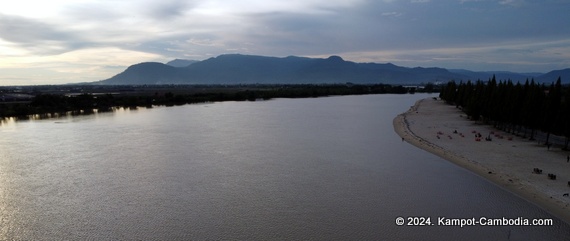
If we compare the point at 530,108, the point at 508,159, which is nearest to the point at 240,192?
the point at 508,159

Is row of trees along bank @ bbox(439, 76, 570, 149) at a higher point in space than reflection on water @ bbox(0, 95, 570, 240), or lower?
higher

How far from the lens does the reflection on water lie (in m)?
13.1

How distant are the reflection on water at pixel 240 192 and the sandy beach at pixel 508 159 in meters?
0.84

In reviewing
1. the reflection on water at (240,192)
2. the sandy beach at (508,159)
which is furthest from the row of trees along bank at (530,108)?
the reflection on water at (240,192)

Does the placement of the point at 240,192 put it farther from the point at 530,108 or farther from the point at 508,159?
the point at 530,108

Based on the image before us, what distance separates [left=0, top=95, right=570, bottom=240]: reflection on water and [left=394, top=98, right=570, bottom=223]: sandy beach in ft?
2.76

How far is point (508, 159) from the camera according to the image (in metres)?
21.4

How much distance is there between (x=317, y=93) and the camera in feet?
380

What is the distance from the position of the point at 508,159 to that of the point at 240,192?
15231 mm

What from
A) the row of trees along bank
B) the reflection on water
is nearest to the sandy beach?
the reflection on water

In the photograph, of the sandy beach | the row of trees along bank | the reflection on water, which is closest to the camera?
the reflection on water

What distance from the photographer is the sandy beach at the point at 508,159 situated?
49.8ft

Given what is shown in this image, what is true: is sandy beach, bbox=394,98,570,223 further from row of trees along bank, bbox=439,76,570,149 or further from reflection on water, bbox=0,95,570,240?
row of trees along bank, bbox=439,76,570,149

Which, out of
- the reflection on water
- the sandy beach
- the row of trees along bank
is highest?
the row of trees along bank
